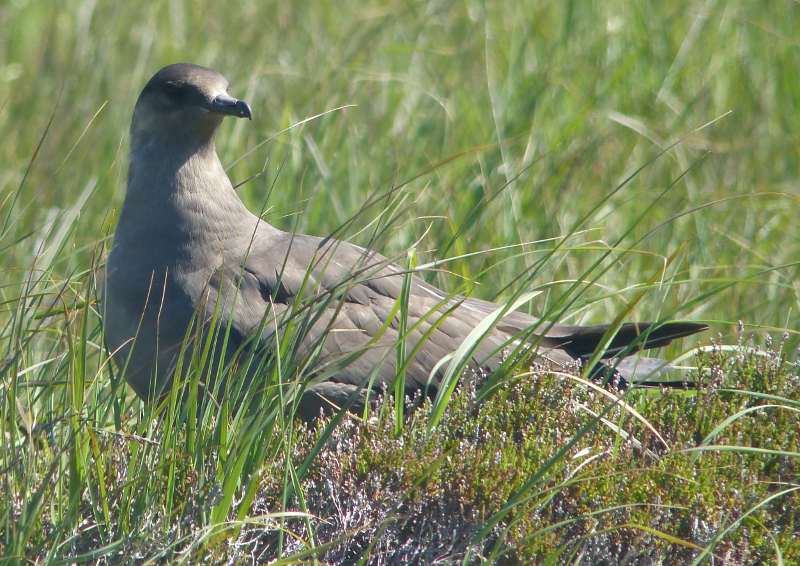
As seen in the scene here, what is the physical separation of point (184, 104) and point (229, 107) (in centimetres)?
22

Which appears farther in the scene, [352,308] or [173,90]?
[173,90]

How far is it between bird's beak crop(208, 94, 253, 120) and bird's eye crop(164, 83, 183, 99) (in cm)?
16

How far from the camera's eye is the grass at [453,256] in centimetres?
226

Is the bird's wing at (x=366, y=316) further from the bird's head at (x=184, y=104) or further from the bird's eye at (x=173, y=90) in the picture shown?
the bird's eye at (x=173, y=90)

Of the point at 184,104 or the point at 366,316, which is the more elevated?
the point at 184,104

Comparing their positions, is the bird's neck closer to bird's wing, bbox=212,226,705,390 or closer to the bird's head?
the bird's head

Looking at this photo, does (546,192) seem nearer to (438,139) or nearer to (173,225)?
(438,139)

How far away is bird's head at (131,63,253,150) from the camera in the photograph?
3.55 meters

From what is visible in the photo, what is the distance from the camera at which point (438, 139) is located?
523 cm

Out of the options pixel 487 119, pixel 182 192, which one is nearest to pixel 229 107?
pixel 182 192

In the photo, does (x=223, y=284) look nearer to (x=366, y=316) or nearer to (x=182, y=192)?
(x=182, y=192)

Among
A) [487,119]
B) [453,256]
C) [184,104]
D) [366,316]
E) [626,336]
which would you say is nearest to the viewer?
[626,336]

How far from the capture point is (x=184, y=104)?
141 inches

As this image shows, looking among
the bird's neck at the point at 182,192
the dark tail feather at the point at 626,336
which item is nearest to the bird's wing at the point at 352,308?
the bird's neck at the point at 182,192
